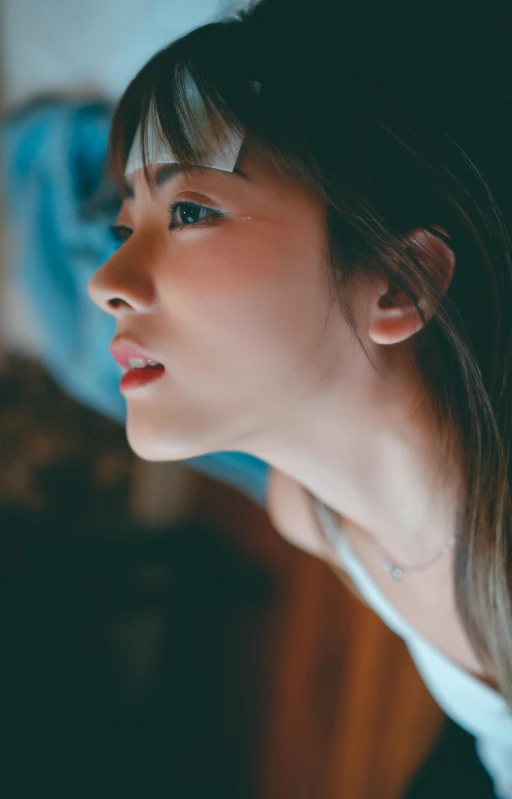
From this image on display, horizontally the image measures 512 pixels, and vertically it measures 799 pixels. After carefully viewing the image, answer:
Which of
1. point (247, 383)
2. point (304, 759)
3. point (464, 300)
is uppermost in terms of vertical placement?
point (464, 300)

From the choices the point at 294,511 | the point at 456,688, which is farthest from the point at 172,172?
the point at 456,688

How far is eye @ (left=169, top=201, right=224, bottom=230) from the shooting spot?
1.82 ft

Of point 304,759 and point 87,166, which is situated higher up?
point 87,166

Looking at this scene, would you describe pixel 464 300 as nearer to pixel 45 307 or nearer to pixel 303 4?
pixel 303 4

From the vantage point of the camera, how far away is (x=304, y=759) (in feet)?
4.50

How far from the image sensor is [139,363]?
0.62m

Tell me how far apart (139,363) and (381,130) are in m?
0.31

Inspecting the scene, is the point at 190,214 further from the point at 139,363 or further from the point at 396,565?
the point at 396,565

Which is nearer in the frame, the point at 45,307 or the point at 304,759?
the point at 45,307

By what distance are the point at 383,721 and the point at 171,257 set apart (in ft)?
3.39

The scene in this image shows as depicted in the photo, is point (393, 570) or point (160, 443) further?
point (393, 570)

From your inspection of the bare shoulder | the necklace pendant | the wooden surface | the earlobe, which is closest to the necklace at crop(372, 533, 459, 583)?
the necklace pendant

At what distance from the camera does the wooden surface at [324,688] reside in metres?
1.17

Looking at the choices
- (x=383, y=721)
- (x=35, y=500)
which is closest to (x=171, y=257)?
(x=35, y=500)
